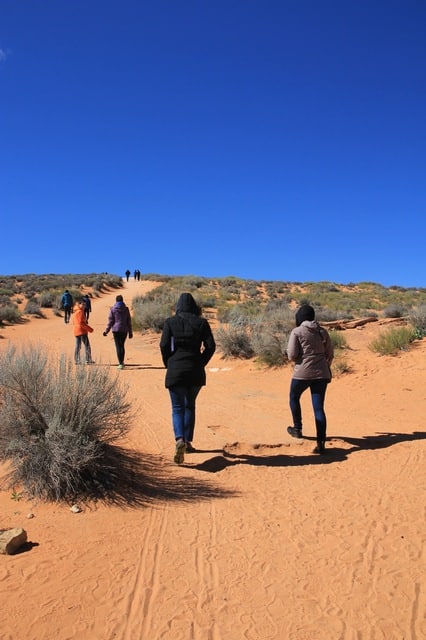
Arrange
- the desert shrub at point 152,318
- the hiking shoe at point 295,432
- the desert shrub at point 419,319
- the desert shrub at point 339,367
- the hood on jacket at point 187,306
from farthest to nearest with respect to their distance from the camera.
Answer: the desert shrub at point 152,318 < the desert shrub at point 419,319 < the desert shrub at point 339,367 < the hiking shoe at point 295,432 < the hood on jacket at point 187,306

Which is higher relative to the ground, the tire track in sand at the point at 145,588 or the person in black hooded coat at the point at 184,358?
the person in black hooded coat at the point at 184,358

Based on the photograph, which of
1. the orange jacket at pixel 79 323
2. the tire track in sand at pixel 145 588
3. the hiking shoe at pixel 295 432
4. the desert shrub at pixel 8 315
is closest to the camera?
the tire track in sand at pixel 145 588

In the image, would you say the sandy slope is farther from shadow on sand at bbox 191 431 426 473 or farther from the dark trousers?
the dark trousers

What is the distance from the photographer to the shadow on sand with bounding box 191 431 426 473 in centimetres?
572

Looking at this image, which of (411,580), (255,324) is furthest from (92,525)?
(255,324)

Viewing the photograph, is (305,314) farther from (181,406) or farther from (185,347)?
(181,406)

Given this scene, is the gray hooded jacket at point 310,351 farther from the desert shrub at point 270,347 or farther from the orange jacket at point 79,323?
the orange jacket at point 79,323

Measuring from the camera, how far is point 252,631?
9.40ft

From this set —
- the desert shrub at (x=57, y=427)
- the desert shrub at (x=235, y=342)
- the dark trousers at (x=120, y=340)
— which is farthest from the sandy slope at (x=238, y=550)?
the desert shrub at (x=235, y=342)

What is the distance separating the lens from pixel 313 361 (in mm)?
6230

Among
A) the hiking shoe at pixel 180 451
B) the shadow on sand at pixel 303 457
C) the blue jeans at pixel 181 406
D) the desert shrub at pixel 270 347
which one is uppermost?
the desert shrub at pixel 270 347

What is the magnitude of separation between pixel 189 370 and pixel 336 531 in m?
2.25

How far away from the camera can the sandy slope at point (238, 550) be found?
294 centimetres

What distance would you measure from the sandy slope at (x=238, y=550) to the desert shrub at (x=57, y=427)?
0.29 m
